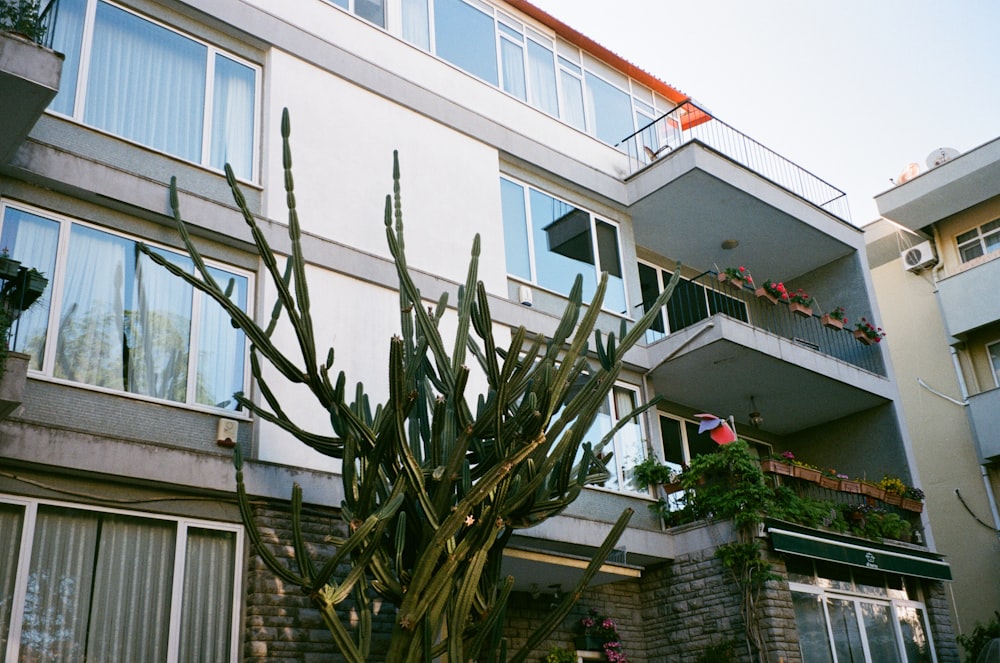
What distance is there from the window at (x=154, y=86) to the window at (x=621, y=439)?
634 cm

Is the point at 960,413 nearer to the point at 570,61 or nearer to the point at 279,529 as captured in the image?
the point at 570,61

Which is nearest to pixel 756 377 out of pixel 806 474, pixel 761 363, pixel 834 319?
pixel 761 363

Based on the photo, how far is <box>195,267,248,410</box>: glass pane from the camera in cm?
1106

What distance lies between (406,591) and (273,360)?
2.25 meters

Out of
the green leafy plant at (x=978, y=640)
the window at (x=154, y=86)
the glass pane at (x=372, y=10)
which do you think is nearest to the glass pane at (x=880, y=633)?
the green leafy plant at (x=978, y=640)

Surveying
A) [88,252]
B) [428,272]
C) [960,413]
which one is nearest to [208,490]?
[88,252]

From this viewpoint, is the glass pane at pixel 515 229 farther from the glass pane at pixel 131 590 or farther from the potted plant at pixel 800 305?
the glass pane at pixel 131 590

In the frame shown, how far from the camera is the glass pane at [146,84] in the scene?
37.9 ft

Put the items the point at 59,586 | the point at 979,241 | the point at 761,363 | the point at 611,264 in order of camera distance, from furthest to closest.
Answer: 1. the point at 979,241
2. the point at 611,264
3. the point at 761,363
4. the point at 59,586

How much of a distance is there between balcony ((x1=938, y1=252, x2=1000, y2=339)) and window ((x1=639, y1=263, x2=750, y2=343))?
4.71 meters

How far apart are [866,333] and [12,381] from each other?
1439 centimetres

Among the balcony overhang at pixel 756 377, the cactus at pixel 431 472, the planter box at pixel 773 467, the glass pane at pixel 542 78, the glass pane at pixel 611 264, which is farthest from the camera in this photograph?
the glass pane at pixel 542 78

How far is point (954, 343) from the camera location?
2095 cm

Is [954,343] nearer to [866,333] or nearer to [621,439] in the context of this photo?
[866,333]
